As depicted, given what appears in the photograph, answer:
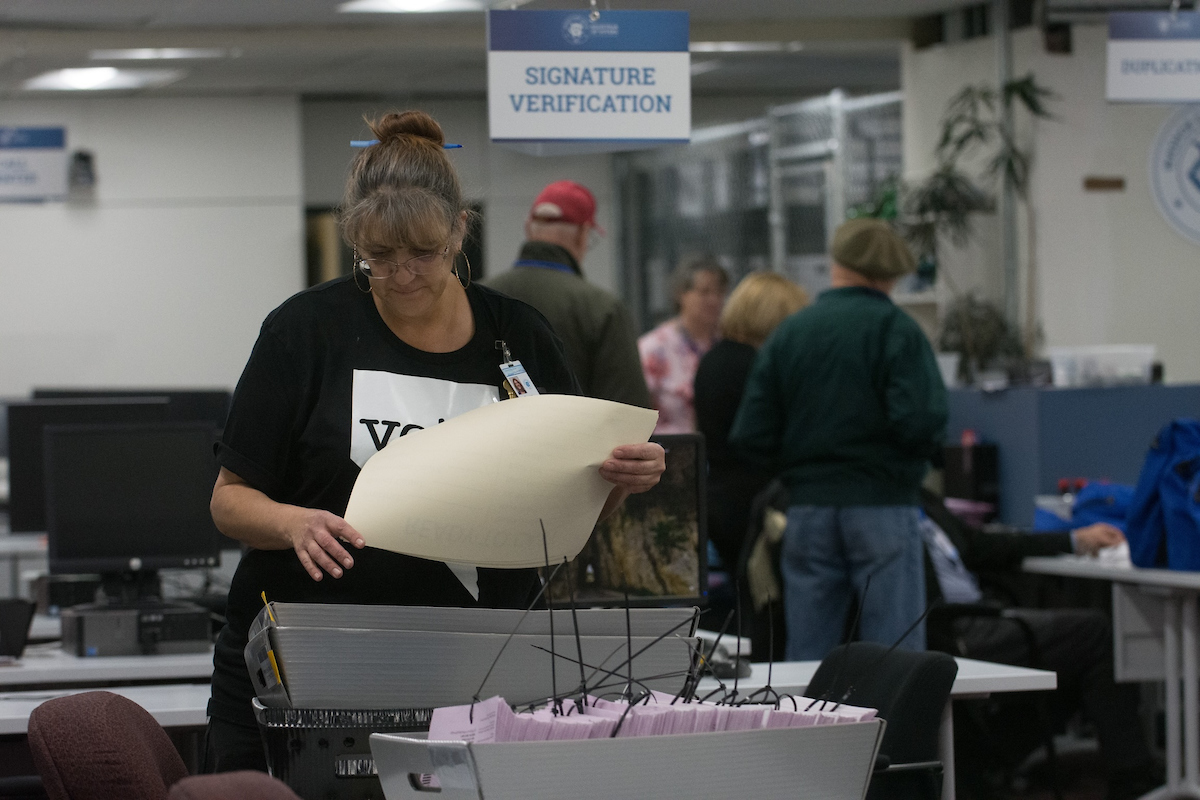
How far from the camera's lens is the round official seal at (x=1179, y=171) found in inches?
296

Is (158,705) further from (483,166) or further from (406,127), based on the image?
(483,166)

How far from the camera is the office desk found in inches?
120

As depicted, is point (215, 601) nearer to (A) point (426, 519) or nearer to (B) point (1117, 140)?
(A) point (426, 519)

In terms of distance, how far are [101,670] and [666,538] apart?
1315 millimetres

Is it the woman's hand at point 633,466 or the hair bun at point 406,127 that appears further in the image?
the hair bun at point 406,127

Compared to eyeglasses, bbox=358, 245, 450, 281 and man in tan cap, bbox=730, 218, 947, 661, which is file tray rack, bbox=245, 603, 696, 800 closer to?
eyeglasses, bbox=358, 245, 450, 281

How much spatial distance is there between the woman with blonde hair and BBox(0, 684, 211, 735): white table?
234 centimetres

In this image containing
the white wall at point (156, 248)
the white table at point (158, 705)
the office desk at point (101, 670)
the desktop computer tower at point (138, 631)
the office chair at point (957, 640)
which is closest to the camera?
the white table at point (158, 705)

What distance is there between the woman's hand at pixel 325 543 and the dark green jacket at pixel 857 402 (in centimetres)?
277

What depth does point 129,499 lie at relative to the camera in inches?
143

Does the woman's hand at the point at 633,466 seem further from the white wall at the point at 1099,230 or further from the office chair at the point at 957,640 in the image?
the white wall at the point at 1099,230

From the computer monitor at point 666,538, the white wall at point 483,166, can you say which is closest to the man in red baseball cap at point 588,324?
the computer monitor at point 666,538

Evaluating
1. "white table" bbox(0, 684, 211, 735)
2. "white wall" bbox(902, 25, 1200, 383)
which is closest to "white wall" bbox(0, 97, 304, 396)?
"white wall" bbox(902, 25, 1200, 383)

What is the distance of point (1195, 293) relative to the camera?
760 centimetres
